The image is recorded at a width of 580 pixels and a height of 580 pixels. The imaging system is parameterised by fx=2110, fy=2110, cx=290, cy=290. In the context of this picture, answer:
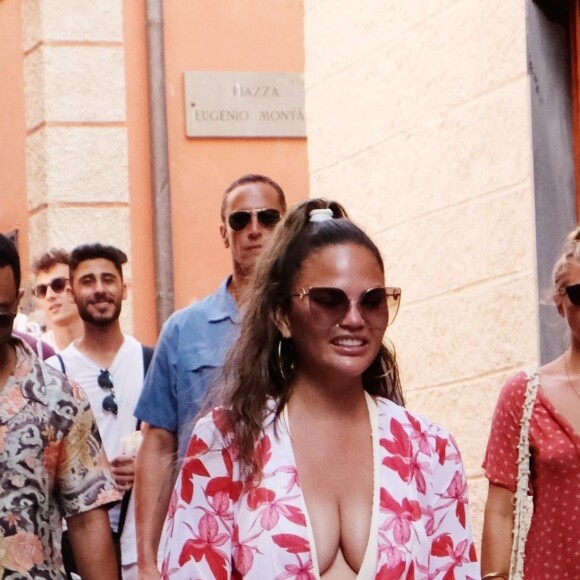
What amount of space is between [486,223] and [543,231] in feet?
1.36

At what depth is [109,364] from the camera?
29.4 ft

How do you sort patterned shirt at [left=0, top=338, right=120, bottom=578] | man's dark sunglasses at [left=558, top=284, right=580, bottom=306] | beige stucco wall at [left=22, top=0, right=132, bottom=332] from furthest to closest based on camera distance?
beige stucco wall at [left=22, top=0, right=132, bottom=332] → man's dark sunglasses at [left=558, top=284, right=580, bottom=306] → patterned shirt at [left=0, top=338, right=120, bottom=578]

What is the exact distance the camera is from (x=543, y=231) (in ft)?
27.1

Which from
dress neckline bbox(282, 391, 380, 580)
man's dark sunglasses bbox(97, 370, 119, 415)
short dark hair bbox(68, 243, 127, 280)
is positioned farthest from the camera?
short dark hair bbox(68, 243, 127, 280)

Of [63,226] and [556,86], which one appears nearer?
[556,86]

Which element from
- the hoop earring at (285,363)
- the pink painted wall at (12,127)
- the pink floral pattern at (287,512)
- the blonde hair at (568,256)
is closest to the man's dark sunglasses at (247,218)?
the blonde hair at (568,256)

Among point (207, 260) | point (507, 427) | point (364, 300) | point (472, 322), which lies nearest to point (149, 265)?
point (207, 260)

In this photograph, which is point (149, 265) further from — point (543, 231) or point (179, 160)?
point (543, 231)

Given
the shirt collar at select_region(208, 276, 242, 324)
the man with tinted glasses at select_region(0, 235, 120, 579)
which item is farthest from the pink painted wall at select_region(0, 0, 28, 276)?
the man with tinted glasses at select_region(0, 235, 120, 579)

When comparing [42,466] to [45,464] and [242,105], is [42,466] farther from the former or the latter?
[242,105]

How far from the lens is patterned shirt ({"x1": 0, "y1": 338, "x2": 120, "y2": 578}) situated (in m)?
5.63

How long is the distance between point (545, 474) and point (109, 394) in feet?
9.22

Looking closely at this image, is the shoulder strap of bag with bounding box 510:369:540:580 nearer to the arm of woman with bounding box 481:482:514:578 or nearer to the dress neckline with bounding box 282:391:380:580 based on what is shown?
the arm of woman with bounding box 481:482:514:578

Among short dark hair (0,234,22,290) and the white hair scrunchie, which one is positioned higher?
short dark hair (0,234,22,290)
